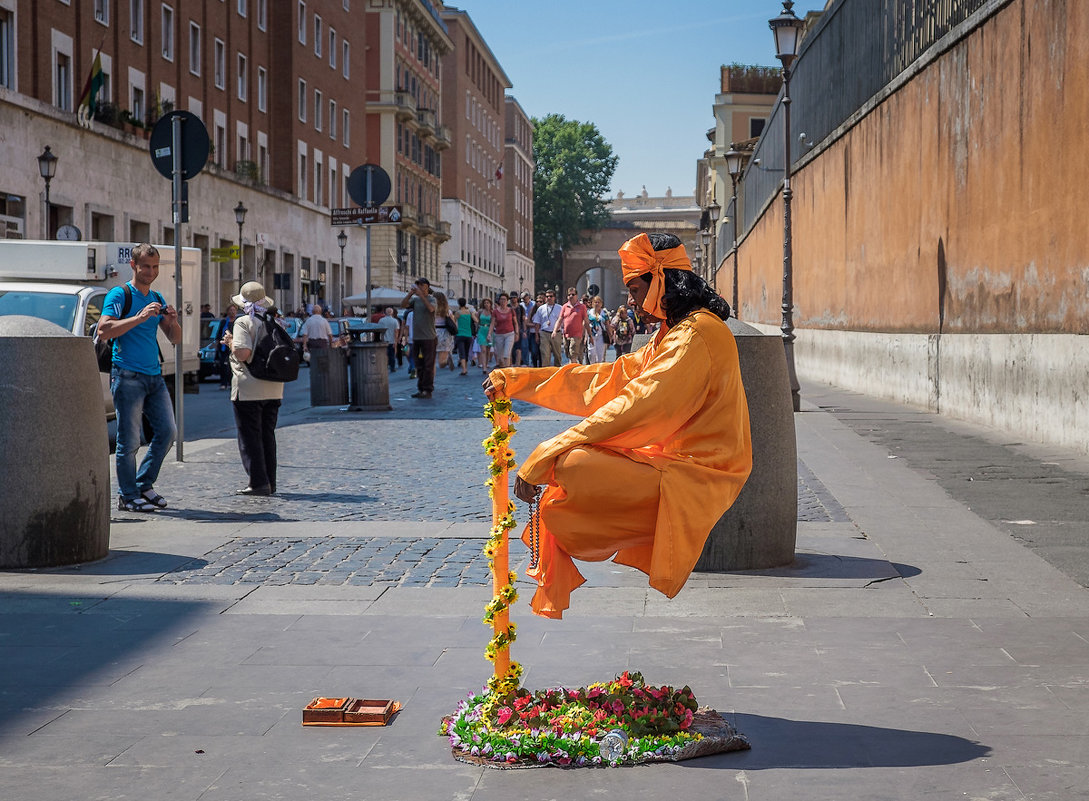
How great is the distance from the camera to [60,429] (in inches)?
302

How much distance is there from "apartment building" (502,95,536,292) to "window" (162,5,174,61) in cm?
7240

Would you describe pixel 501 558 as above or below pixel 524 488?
below

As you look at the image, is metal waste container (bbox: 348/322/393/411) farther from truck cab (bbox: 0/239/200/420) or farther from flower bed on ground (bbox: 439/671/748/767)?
flower bed on ground (bbox: 439/671/748/767)

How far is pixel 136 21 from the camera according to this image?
3931 cm

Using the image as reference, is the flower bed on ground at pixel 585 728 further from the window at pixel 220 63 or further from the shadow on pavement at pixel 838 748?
the window at pixel 220 63

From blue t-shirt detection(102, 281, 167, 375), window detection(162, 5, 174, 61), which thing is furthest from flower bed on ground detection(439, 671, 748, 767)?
window detection(162, 5, 174, 61)

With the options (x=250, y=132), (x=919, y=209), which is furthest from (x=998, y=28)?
(x=250, y=132)

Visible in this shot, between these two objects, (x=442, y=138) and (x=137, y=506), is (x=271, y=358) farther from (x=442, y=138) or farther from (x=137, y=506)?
(x=442, y=138)

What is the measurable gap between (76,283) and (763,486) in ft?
42.4

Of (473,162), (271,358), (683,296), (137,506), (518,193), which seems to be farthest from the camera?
(518,193)

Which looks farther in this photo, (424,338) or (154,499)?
(424,338)

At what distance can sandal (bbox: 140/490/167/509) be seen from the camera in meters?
9.92

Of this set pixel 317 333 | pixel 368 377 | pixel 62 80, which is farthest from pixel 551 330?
pixel 62 80

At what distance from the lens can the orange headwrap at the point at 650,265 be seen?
459cm
